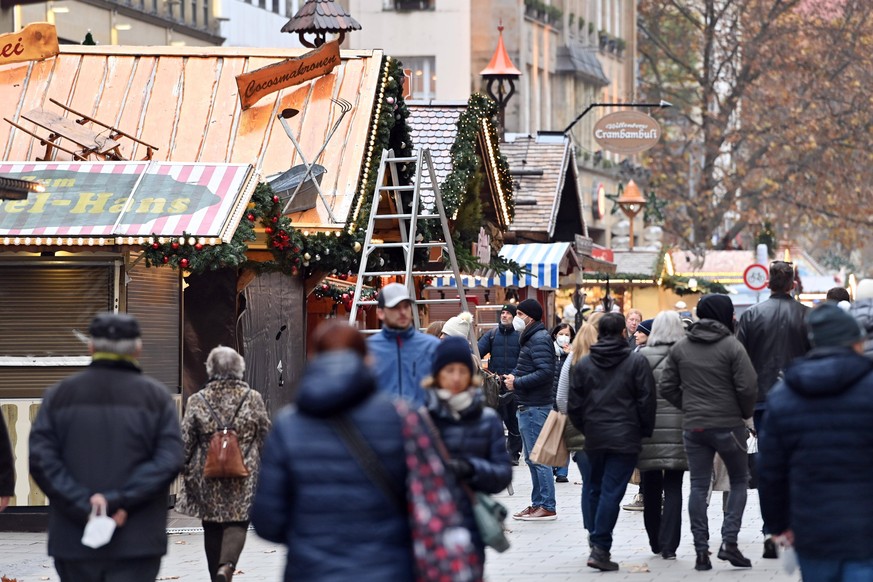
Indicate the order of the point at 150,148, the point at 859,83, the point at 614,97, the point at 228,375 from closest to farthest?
1. the point at 228,375
2. the point at 150,148
3. the point at 859,83
4. the point at 614,97

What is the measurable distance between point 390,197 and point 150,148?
3411mm

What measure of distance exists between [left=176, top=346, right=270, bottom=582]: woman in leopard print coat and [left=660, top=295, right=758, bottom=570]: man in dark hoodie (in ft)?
9.11

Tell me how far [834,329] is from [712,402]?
14.5 feet

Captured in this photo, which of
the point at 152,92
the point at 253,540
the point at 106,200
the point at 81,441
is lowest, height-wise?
the point at 253,540

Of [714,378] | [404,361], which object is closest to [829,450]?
[404,361]

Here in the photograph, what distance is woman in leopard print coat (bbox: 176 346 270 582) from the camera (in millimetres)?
11070

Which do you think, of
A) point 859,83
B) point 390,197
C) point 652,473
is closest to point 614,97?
point 859,83

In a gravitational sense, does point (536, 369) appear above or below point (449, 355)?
below

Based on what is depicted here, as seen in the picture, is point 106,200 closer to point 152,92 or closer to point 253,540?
point 253,540

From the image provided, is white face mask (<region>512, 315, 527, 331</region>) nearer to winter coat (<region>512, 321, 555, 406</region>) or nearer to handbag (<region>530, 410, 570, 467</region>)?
winter coat (<region>512, 321, 555, 406</region>)

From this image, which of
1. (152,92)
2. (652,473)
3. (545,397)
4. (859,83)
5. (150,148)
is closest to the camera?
(652,473)

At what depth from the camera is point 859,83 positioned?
2121 inches

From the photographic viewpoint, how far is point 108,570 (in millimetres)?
7969

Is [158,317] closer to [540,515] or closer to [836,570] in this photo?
[540,515]
